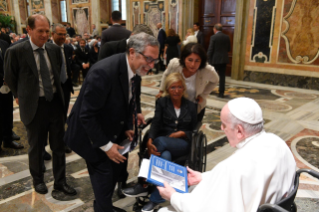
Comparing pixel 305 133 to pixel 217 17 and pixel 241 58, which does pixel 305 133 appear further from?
pixel 217 17

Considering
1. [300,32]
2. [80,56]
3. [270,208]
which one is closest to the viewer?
[270,208]

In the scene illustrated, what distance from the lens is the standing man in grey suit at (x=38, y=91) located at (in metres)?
2.32

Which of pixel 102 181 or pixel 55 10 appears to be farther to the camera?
pixel 55 10

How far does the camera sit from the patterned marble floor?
7.98 feet

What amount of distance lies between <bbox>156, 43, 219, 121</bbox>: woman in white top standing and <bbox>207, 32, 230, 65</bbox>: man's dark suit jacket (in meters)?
3.68

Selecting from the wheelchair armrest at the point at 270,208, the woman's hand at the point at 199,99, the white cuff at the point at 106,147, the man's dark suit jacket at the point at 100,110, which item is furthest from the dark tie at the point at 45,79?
the wheelchair armrest at the point at 270,208

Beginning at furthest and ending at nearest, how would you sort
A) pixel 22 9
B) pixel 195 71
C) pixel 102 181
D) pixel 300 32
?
A: 1. pixel 22 9
2. pixel 300 32
3. pixel 195 71
4. pixel 102 181

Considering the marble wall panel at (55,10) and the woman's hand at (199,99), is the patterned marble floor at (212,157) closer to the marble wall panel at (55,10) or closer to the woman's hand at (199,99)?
the woman's hand at (199,99)

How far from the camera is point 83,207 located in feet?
7.72

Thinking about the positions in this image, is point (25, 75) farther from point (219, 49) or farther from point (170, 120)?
point (219, 49)

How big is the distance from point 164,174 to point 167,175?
21mm

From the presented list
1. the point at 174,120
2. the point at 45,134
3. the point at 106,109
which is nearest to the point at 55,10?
the point at 45,134

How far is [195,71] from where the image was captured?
2.79m

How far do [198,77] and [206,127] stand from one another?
66.0 inches
